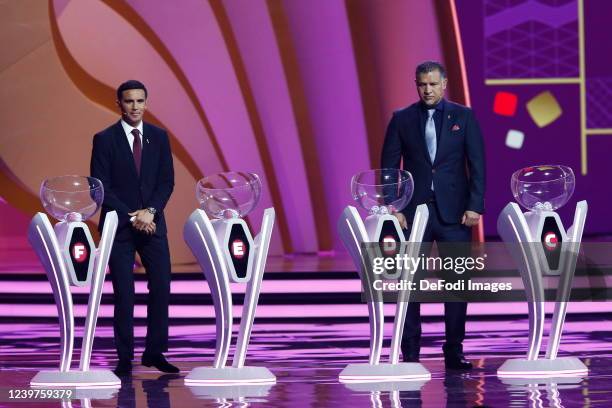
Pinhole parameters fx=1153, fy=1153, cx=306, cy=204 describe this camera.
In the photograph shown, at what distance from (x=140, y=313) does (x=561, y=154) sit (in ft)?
29.9

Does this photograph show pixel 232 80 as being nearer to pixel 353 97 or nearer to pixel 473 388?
pixel 353 97

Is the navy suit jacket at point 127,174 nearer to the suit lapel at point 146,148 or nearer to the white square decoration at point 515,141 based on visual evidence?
the suit lapel at point 146,148

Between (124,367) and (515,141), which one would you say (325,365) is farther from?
(515,141)

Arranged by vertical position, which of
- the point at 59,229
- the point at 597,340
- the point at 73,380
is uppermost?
the point at 59,229

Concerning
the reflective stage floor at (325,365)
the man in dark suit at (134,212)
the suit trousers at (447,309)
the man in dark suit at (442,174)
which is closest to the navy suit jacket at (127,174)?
the man in dark suit at (134,212)

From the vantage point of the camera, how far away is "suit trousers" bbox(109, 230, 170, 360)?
6.11 m

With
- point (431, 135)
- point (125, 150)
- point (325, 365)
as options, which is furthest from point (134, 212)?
point (431, 135)

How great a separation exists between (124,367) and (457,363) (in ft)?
5.78

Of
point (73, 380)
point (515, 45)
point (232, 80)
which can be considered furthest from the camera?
point (515, 45)

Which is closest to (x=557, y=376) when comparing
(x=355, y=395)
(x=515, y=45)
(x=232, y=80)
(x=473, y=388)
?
(x=473, y=388)

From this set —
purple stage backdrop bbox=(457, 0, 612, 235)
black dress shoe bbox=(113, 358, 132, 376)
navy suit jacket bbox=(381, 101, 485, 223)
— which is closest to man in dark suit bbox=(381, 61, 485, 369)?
navy suit jacket bbox=(381, 101, 485, 223)

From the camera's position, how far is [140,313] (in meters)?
9.23

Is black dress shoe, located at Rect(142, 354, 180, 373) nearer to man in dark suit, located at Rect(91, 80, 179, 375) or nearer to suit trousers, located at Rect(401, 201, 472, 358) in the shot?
man in dark suit, located at Rect(91, 80, 179, 375)

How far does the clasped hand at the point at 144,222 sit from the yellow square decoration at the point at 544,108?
1139cm
